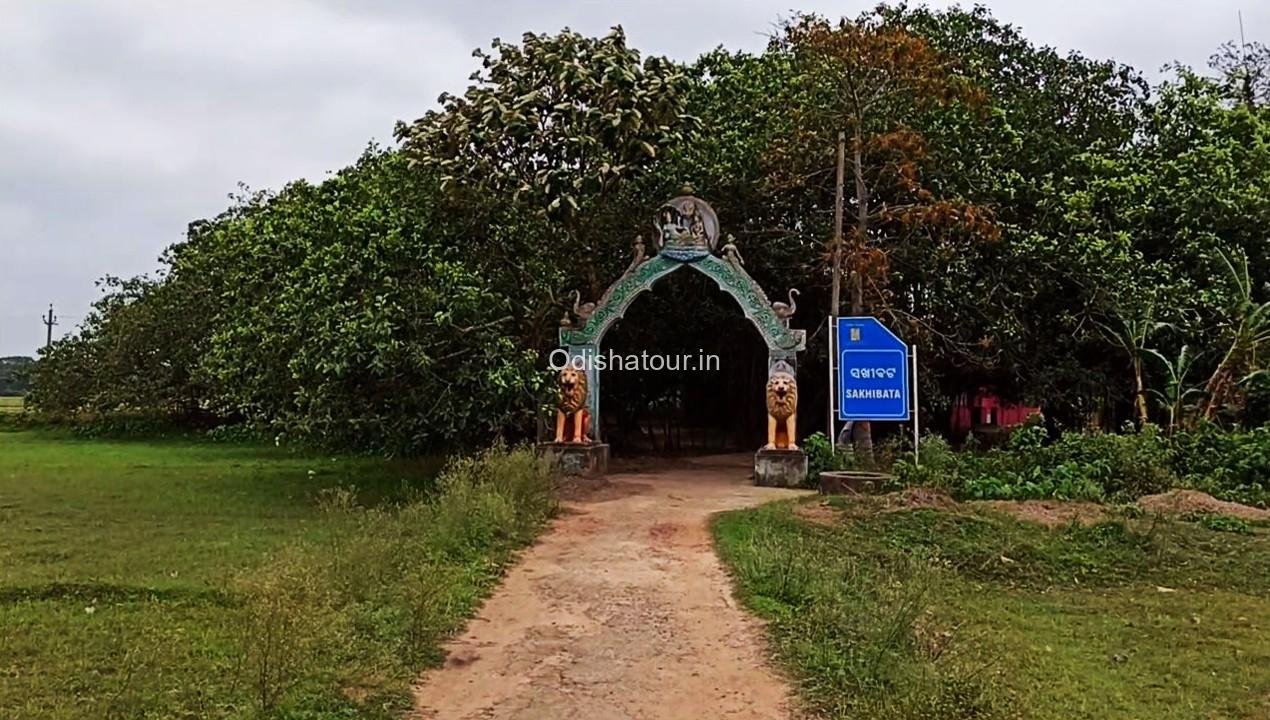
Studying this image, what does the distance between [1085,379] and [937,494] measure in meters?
7.67

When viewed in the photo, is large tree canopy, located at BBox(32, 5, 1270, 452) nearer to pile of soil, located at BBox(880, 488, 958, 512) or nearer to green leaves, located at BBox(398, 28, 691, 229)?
green leaves, located at BBox(398, 28, 691, 229)

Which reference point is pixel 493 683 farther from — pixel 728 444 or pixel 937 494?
pixel 728 444

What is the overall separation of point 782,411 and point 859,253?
2.29m

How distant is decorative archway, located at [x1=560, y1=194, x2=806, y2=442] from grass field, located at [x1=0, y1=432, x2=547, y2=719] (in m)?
2.80

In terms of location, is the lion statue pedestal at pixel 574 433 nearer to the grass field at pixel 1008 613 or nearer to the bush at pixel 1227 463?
the grass field at pixel 1008 613

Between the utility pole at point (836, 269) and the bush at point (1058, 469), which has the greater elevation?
the utility pole at point (836, 269)

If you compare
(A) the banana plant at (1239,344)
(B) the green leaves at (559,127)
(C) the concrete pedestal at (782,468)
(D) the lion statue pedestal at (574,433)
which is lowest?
(C) the concrete pedestal at (782,468)

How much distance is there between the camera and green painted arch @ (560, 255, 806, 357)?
44.1ft

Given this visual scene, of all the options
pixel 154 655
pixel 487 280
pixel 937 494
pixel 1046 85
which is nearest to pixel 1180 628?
pixel 937 494

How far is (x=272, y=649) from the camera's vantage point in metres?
4.66

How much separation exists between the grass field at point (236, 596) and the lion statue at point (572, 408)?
1.99 meters

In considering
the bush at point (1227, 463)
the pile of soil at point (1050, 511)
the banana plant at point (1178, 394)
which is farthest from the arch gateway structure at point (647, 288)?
→ the banana plant at point (1178, 394)

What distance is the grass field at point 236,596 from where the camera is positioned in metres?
4.73

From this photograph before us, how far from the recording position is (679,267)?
13539mm
